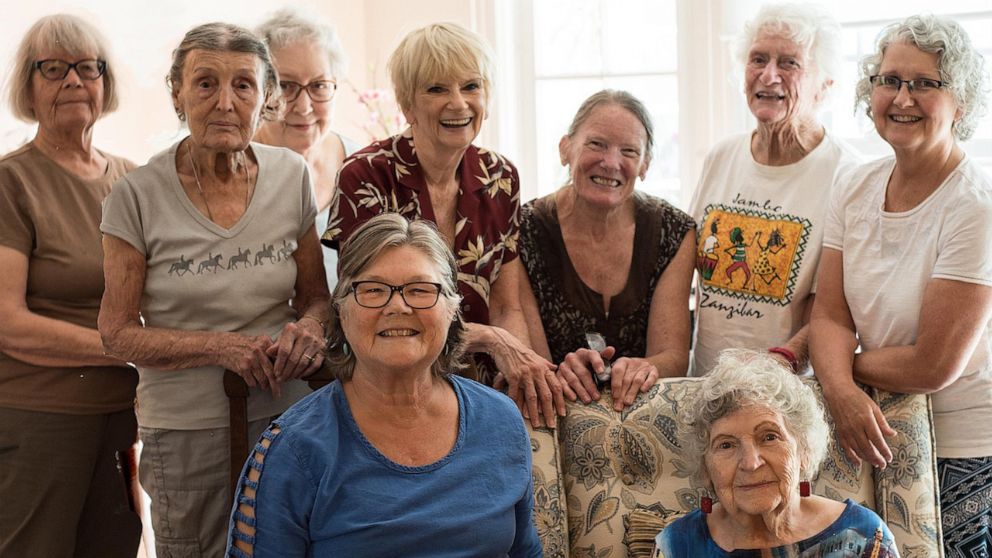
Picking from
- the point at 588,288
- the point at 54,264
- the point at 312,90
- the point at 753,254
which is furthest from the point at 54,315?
the point at 753,254

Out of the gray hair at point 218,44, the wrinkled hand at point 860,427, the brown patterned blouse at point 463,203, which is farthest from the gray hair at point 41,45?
→ the wrinkled hand at point 860,427

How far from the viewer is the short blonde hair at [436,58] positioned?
87.7 inches

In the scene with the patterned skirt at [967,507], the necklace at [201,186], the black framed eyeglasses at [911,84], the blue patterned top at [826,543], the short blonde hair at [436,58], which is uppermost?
the short blonde hair at [436,58]

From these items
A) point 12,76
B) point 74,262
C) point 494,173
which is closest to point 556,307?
point 494,173

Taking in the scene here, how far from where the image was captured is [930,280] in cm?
211

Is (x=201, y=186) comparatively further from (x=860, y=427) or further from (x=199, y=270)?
(x=860, y=427)

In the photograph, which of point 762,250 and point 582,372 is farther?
point 762,250

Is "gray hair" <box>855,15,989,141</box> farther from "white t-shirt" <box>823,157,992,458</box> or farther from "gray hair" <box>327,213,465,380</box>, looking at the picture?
"gray hair" <box>327,213,465,380</box>

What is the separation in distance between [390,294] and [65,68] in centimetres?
113

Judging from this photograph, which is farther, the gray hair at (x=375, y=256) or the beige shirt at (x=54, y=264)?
the beige shirt at (x=54, y=264)

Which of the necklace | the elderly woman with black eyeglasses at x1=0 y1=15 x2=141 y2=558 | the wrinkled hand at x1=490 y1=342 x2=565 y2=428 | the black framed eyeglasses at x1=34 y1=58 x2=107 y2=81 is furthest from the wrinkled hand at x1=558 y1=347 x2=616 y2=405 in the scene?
the black framed eyeglasses at x1=34 y1=58 x2=107 y2=81

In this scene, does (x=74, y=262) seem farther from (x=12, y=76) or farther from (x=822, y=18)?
(x=822, y=18)

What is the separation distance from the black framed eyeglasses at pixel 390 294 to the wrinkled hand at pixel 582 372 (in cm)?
48

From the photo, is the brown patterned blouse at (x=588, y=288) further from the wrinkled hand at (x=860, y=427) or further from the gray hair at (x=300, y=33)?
the gray hair at (x=300, y=33)
